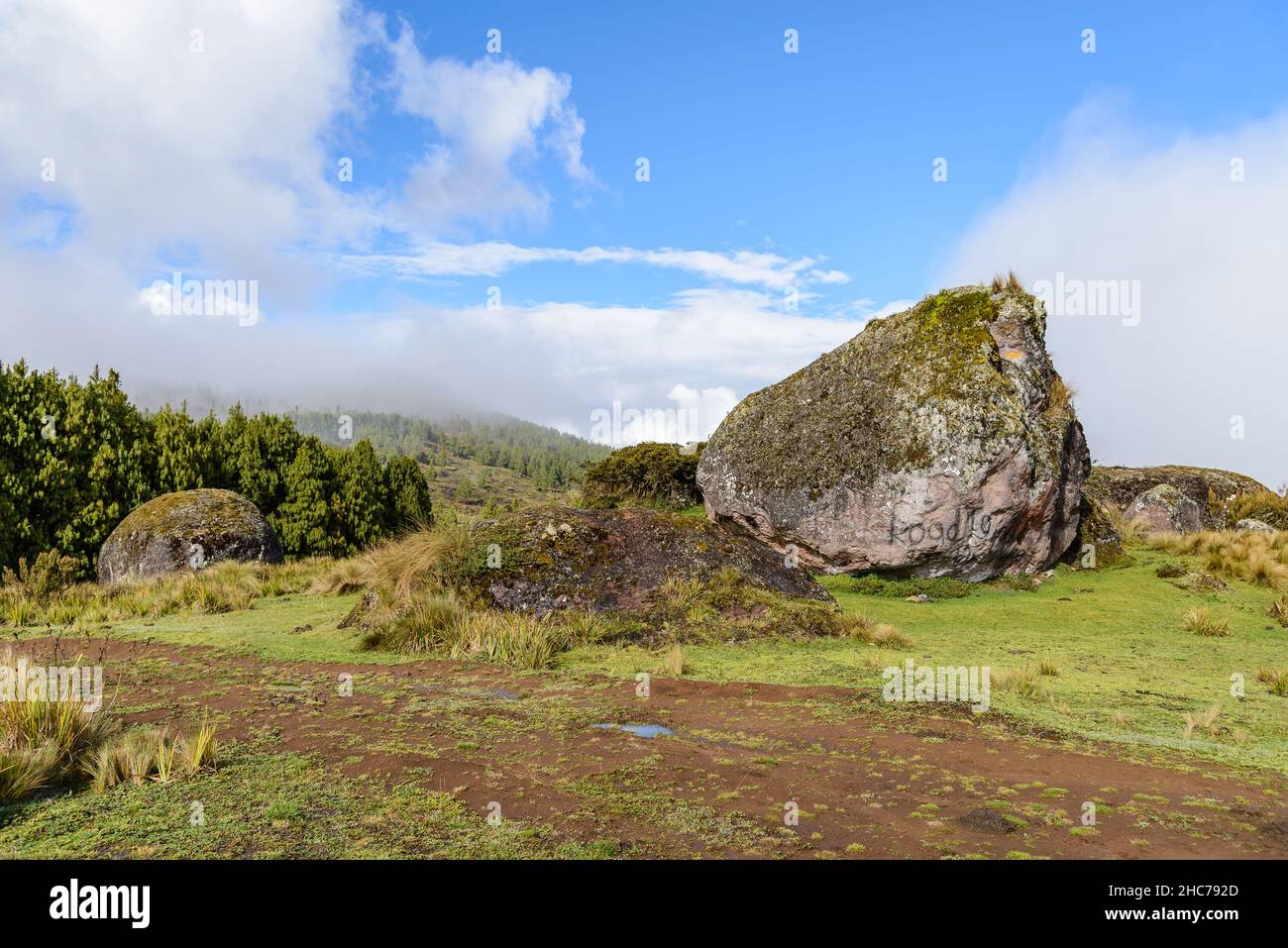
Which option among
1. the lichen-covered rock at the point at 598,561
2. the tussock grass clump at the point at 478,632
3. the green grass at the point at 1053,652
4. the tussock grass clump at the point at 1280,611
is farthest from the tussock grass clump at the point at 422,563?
the tussock grass clump at the point at 1280,611

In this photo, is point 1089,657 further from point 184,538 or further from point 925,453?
point 184,538

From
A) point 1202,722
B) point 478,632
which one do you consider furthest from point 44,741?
point 1202,722

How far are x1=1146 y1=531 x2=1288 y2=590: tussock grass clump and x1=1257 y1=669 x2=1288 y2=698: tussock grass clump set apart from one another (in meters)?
7.39

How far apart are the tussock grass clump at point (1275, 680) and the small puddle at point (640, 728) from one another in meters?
5.58

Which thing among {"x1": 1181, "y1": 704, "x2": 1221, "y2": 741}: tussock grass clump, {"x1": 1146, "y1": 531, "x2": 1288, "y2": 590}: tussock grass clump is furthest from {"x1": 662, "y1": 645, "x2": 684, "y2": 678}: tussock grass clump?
{"x1": 1146, "y1": 531, "x2": 1288, "y2": 590}: tussock grass clump

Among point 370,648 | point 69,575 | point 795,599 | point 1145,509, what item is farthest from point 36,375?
point 1145,509

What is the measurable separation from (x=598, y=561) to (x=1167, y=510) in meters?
18.2

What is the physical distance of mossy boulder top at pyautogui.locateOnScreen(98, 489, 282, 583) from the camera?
17.7 meters

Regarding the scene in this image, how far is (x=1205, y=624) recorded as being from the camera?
34.1ft

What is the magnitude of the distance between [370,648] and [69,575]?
50.9ft

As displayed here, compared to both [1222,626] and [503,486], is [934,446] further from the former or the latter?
[503,486]

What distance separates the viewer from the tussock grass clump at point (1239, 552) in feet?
44.7

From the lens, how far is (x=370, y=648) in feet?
29.7

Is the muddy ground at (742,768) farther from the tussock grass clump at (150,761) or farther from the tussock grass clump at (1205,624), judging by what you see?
the tussock grass clump at (1205,624)
